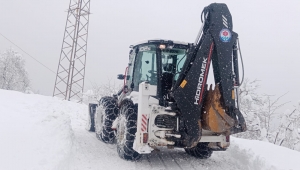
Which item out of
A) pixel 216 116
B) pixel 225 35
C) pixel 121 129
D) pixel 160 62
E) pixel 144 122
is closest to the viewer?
pixel 216 116

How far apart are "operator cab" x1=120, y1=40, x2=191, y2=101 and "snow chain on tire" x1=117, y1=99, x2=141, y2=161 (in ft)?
2.33

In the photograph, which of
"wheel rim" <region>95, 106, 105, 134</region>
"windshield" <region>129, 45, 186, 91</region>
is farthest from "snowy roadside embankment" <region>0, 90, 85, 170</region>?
"windshield" <region>129, 45, 186, 91</region>

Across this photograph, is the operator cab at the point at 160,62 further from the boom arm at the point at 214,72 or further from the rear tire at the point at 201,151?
the rear tire at the point at 201,151

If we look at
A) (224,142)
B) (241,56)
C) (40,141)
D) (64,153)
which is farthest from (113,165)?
(241,56)

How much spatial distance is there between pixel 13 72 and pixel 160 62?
103 feet

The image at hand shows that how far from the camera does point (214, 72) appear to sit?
5867mm

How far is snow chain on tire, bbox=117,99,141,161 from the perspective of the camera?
21.0 feet

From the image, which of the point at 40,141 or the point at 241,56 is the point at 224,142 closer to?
the point at 241,56

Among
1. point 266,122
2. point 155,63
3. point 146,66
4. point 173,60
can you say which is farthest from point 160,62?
point 266,122

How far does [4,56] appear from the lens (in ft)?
112

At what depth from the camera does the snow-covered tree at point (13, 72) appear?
32969mm

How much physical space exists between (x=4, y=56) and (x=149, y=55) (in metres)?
32.1

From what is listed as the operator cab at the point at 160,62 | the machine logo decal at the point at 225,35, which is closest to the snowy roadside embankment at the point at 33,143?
the operator cab at the point at 160,62

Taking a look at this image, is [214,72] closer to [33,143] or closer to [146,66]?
[146,66]
